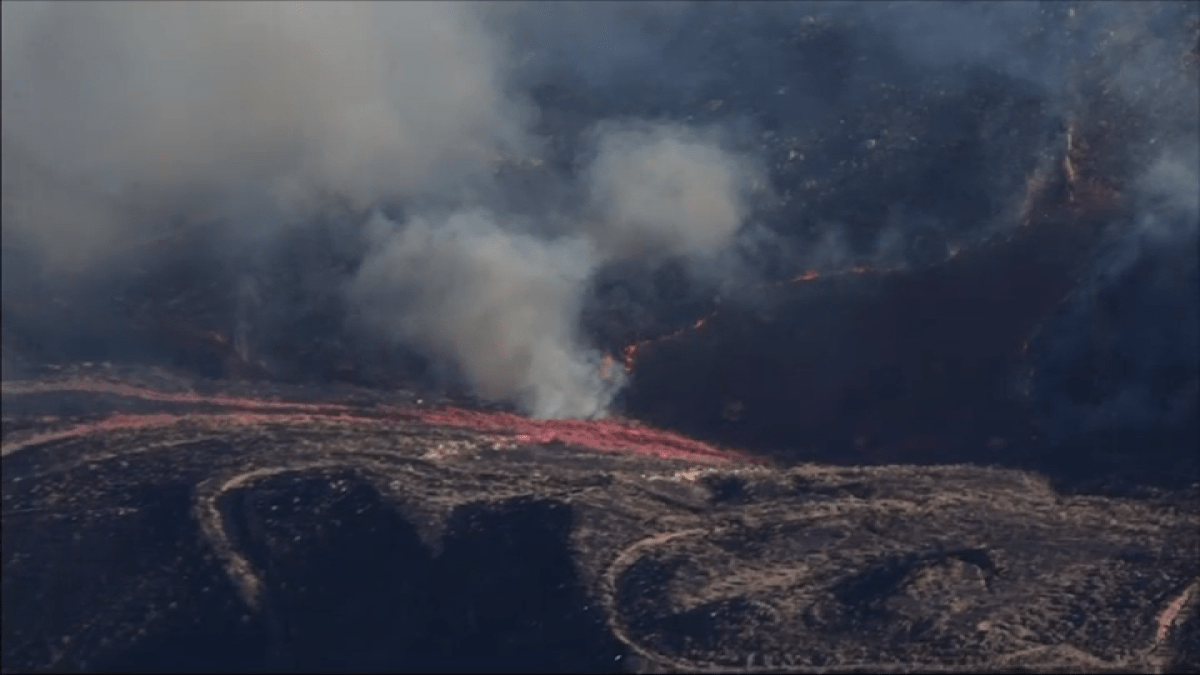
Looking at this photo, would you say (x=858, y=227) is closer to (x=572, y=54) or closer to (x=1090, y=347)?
(x=1090, y=347)

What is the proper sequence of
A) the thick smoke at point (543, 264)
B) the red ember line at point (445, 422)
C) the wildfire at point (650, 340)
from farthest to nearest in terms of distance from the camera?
the wildfire at point (650, 340), the thick smoke at point (543, 264), the red ember line at point (445, 422)

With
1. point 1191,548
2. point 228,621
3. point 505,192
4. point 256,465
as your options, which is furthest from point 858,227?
point 228,621

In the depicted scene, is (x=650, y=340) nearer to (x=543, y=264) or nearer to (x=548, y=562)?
(x=543, y=264)

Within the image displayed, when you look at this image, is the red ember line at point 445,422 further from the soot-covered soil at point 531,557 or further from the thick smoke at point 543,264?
the thick smoke at point 543,264

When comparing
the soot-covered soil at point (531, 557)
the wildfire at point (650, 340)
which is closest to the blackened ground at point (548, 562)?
the soot-covered soil at point (531, 557)

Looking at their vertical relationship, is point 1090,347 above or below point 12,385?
above

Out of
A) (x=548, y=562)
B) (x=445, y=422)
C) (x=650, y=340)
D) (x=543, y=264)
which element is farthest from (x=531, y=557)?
(x=543, y=264)

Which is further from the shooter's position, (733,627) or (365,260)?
(365,260)

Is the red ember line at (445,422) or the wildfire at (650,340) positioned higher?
the wildfire at (650,340)
